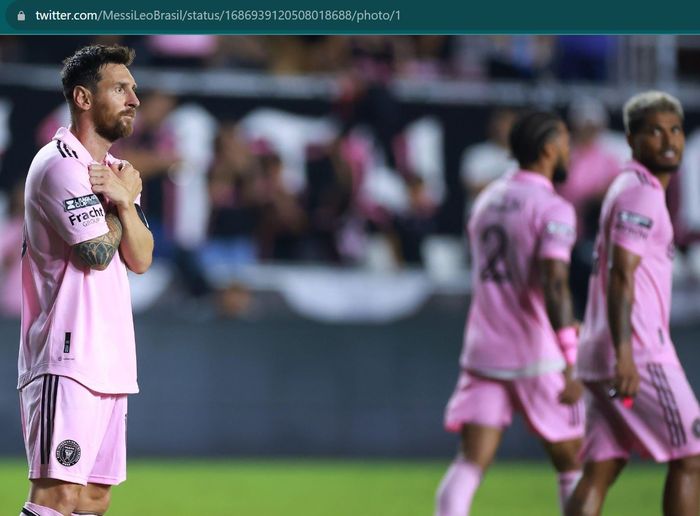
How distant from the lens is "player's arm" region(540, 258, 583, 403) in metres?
6.38

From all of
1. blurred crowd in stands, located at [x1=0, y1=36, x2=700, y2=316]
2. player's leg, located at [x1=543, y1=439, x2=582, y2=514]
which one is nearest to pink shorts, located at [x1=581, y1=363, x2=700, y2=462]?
player's leg, located at [x1=543, y1=439, x2=582, y2=514]

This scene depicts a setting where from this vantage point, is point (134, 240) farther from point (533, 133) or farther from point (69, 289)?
point (533, 133)

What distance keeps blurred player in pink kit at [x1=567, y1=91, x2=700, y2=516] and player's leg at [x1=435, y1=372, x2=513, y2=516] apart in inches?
20.4

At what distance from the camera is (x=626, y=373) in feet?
19.0

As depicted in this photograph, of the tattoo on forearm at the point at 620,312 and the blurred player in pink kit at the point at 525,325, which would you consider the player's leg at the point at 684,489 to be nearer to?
the tattoo on forearm at the point at 620,312

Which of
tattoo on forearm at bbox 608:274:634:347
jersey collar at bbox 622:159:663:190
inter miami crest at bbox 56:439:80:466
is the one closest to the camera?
inter miami crest at bbox 56:439:80:466

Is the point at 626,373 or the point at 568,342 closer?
the point at 626,373

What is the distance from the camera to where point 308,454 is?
11914mm

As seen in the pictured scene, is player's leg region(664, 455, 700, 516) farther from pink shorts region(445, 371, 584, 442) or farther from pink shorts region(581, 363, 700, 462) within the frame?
pink shorts region(445, 371, 584, 442)

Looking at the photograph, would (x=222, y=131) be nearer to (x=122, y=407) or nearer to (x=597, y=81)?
(x=597, y=81)

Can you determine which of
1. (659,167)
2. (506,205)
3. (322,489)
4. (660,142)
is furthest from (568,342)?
(322,489)

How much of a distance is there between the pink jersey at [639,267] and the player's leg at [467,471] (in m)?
0.62

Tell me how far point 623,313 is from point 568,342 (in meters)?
0.66

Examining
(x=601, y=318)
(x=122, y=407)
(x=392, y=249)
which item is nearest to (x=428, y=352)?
(x=392, y=249)
